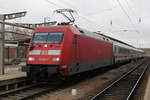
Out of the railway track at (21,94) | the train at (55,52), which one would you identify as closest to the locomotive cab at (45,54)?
the train at (55,52)

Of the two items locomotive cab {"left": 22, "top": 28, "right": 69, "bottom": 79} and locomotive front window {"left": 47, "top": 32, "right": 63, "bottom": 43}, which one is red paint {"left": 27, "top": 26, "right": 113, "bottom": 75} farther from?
locomotive front window {"left": 47, "top": 32, "right": 63, "bottom": 43}

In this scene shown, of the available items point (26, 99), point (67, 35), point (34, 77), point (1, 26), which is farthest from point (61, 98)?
point (1, 26)

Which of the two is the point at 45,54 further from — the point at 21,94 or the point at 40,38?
the point at 21,94

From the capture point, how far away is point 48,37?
1341 centimetres

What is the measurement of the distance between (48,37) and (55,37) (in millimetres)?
452

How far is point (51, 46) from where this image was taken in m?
13.0

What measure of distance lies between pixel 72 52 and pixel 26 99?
160 inches

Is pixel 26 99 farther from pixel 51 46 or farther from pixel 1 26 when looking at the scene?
pixel 1 26

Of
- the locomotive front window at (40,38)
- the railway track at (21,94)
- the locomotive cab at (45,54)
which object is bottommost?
the railway track at (21,94)

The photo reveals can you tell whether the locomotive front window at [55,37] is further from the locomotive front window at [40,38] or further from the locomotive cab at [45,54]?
the locomotive front window at [40,38]

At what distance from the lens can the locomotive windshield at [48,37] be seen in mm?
13047

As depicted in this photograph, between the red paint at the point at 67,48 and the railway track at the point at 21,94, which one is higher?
the red paint at the point at 67,48

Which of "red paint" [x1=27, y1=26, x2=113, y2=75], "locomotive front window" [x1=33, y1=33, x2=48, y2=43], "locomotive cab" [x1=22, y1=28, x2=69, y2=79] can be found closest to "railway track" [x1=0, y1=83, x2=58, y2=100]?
"locomotive cab" [x1=22, y1=28, x2=69, y2=79]

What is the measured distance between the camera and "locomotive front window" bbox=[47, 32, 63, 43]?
511 inches
